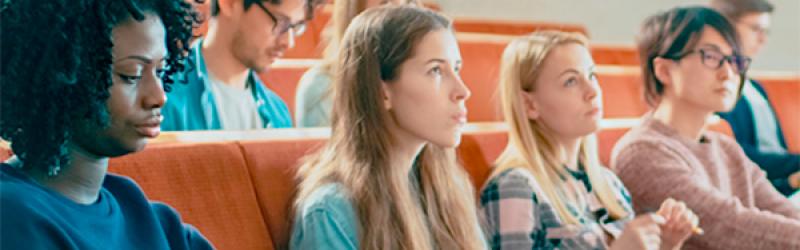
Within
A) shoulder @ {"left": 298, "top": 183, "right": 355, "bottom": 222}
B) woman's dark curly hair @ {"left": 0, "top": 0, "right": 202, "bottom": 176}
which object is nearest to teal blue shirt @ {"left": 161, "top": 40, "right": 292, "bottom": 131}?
shoulder @ {"left": 298, "top": 183, "right": 355, "bottom": 222}

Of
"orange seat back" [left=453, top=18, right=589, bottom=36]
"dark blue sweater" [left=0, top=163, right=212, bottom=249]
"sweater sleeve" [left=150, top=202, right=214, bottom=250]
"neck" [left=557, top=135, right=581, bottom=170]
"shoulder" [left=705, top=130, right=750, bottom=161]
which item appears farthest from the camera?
"orange seat back" [left=453, top=18, right=589, bottom=36]

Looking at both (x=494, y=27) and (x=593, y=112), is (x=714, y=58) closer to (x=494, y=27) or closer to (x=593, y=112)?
(x=593, y=112)

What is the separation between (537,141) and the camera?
3.56ft

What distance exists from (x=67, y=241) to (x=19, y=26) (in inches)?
4.3

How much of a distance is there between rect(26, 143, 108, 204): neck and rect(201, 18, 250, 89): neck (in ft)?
1.76

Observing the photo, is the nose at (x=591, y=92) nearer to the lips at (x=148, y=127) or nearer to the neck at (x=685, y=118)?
the neck at (x=685, y=118)

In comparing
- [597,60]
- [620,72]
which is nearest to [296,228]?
[620,72]

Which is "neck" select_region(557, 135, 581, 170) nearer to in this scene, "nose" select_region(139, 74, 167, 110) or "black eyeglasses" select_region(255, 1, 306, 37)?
"black eyeglasses" select_region(255, 1, 306, 37)

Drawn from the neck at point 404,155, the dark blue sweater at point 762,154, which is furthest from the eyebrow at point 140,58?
the dark blue sweater at point 762,154

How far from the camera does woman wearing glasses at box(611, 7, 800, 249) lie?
118cm

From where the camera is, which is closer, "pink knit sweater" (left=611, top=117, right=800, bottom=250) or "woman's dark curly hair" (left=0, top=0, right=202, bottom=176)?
"woman's dark curly hair" (left=0, top=0, right=202, bottom=176)

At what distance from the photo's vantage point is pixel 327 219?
84 cm

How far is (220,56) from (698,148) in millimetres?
531

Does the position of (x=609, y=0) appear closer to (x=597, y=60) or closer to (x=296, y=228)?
(x=597, y=60)
